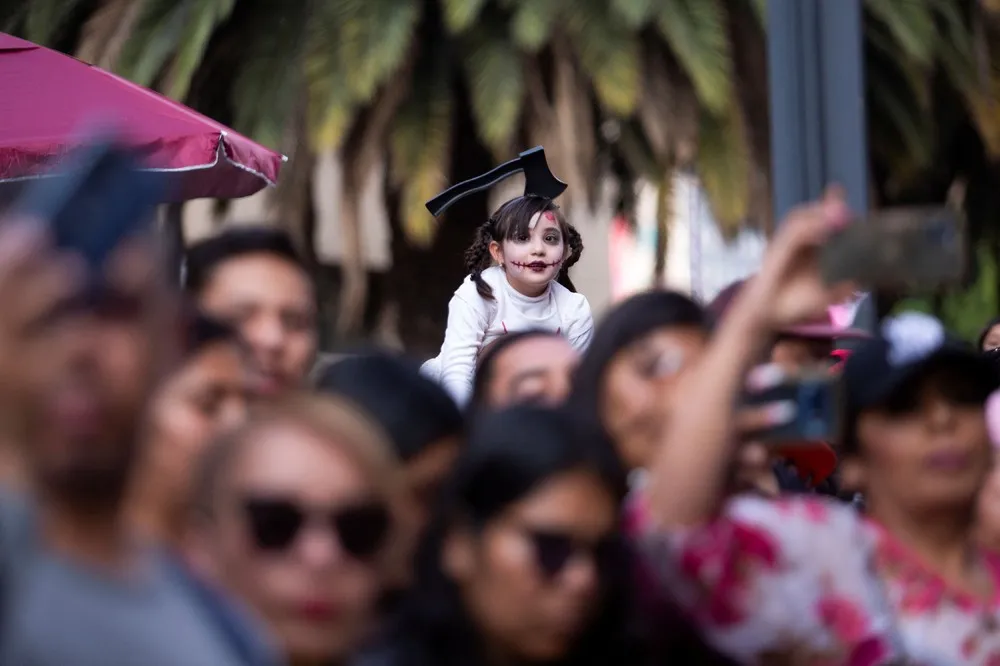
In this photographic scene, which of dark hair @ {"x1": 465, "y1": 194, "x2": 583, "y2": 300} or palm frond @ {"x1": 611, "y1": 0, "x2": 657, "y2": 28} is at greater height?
palm frond @ {"x1": 611, "y1": 0, "x2": 657, "y2": 28}

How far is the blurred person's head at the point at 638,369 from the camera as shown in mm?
2627

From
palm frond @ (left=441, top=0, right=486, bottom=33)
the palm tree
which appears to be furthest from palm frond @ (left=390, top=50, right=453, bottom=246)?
palm frond @ (left=441, top=0, right=486, bottom=33)

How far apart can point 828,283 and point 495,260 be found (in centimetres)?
316

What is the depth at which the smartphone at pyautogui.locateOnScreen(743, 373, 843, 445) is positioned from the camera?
2.27 metres

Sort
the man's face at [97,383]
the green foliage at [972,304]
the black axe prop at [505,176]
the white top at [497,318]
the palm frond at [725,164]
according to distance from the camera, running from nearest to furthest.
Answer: the man's face at [97,383]
the white top at [497,318]
the black axe prop at [505,176]
the palm frond at [725,164]
the green foliage at [972,304]

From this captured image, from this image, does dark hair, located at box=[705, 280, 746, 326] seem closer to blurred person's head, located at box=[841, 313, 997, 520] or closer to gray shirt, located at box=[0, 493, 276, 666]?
blurred person's head, located at box=[841, 313, 997, 520]

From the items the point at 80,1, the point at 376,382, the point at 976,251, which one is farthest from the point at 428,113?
the point at 376,382

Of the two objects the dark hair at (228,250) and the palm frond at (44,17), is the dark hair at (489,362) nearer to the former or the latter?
the dark hair at (228,250)

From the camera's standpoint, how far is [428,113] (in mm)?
10188

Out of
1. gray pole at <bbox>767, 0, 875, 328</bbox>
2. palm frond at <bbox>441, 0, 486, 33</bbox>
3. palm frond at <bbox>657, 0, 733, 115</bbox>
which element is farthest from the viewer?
palm frond at <bbox>657, 0, 733, 115</bbox>

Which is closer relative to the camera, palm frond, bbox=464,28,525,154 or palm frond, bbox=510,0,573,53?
palm frond, bbox=510,0,573,53

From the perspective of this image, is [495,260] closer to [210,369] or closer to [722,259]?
[210,369]

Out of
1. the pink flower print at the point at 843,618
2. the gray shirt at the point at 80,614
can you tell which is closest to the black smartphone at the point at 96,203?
the gray shirt at the point at 80,614

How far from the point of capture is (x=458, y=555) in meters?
2.24
